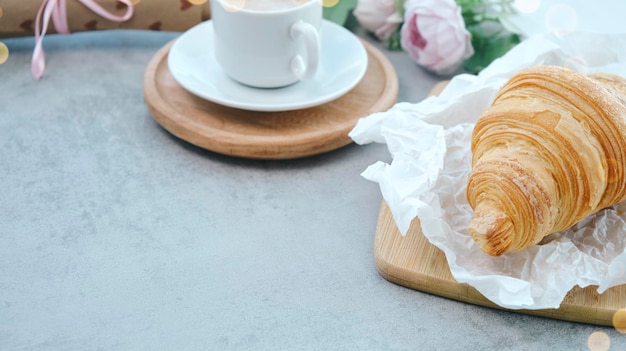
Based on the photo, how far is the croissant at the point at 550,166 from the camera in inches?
33.4

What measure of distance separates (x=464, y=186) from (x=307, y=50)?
346 millimetres

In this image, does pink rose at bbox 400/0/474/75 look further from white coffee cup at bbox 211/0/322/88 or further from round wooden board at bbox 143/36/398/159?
white coffee cup at bbox 211/0/322/88

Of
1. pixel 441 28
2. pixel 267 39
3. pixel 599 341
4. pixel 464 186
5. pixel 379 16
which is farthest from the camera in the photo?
pixel 379 16

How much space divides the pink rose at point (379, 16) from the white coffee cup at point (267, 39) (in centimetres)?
25

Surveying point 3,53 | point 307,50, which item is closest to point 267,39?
point 307,50

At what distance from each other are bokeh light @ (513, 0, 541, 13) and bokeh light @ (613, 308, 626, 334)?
70cm

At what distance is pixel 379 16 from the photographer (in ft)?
4.74

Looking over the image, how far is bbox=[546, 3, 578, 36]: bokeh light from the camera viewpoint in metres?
1.32

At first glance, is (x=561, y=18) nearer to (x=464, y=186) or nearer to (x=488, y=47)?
(x=488, y=47)

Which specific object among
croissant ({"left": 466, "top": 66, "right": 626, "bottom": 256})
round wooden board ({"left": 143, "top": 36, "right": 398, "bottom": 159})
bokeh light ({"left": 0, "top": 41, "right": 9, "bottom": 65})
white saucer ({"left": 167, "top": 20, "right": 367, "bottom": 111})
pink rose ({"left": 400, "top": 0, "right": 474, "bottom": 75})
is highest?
croissant ({"left": 466, "top": 66, "right": 626, "bottom": 256})

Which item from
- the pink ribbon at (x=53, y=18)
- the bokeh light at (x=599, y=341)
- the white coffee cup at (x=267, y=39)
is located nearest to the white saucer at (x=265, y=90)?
the white coffee cup at (x=267, y=39)

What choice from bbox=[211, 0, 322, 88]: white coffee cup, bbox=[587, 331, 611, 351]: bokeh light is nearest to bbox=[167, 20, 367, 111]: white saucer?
bbox=[211, 0, 322, 88]: white coffee cup

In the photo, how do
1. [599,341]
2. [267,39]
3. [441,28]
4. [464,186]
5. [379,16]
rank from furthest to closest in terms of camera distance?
[379,16] < [441,28] < [267,39] < [464,186] < [599,341]

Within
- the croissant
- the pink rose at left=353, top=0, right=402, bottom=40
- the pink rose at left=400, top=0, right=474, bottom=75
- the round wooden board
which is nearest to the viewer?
the croissant
